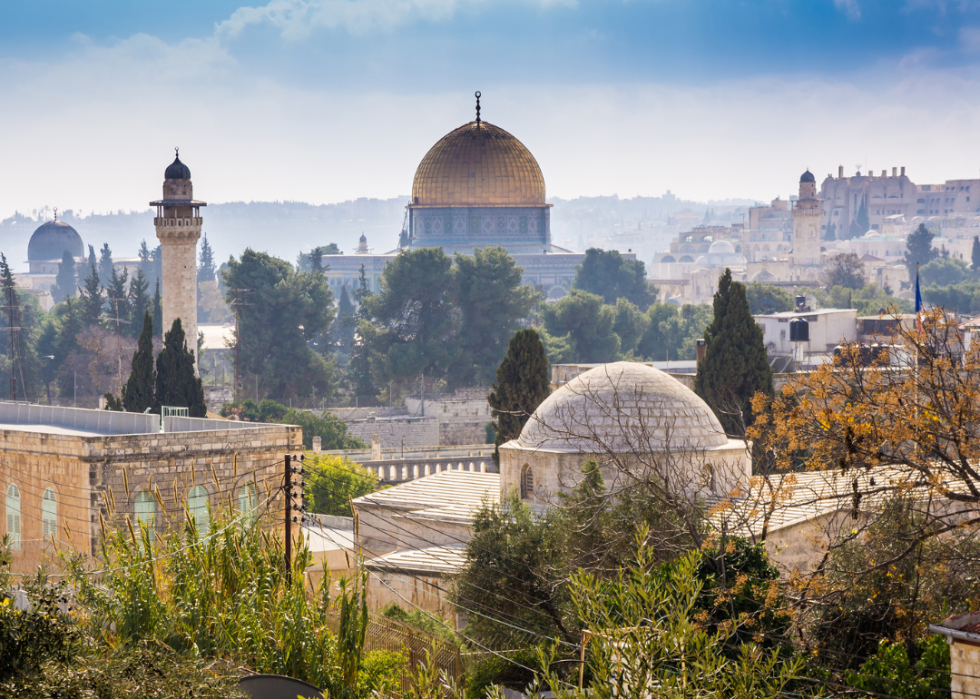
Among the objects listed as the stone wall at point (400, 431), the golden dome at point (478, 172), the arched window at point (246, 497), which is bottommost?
the stone wall at point (400, 431)

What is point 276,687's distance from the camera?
9.00 meters

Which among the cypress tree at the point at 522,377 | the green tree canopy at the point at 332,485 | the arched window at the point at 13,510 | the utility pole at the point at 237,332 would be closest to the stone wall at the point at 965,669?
the arched window at the point at 13,510

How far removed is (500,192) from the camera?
194 feet

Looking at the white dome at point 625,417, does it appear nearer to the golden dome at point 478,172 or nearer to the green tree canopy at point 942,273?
the golden dome at point 478,172

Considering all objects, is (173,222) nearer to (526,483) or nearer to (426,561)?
(426,561)

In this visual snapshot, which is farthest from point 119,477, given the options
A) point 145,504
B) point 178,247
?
point 178,247

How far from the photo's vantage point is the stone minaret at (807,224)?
272 ft

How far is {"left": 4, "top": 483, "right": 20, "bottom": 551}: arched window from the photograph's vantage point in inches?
632

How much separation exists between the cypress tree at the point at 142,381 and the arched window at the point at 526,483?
1304 cm

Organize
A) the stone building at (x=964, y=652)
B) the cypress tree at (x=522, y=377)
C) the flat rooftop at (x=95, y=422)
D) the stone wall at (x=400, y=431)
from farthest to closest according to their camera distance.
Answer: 1. the stone wall at (x=400, y=431)
2. the cypress tree at (x=522, y=377)
3. the flat rooftop at (x=95, y=422)
4. the stone building at (x=964, y=652)

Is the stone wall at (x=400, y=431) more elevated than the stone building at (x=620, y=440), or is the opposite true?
the stone building at (x=620, y=440)

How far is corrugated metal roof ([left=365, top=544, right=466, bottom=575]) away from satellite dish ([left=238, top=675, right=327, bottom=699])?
5521 millimetres

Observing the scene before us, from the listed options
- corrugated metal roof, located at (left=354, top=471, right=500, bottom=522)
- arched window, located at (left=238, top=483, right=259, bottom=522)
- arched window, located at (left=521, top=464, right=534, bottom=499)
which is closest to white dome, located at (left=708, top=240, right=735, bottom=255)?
corrugated metal roof, located at (left=354, top=471, right=500, bottom=522)

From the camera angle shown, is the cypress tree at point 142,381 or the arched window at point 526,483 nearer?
the arched window at point 526,483
